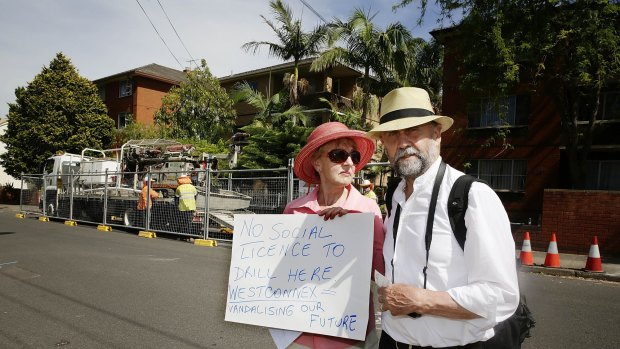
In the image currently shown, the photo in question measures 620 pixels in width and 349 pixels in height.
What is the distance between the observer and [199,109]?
89.6 feet

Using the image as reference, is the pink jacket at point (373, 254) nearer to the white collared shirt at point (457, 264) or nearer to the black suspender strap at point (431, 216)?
the white collared shirt at point (457, 264)

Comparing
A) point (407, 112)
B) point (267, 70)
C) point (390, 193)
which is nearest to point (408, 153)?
point (407, 112)

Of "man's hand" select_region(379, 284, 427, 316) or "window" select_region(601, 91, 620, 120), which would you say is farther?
"window" select_region(601, 91, 620, 120)

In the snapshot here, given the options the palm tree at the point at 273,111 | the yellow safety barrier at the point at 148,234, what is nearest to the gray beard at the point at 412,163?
the yellow safety barrier at the point at 148,234

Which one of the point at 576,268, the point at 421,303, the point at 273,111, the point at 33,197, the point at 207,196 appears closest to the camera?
the point at 421,303

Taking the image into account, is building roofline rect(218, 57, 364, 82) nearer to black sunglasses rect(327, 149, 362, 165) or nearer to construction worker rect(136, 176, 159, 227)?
construction worker rect(136, 176, 159, 227)

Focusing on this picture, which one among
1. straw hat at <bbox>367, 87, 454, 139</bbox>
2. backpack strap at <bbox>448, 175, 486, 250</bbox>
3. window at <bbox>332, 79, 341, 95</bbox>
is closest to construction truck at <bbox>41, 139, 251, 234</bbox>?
straw hat at <bbox>367, 87, 454, 139</bbox>

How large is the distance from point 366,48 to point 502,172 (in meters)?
8.04

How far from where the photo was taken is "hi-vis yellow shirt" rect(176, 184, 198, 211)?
11367mm

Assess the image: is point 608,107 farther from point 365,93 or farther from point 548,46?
point 365,93

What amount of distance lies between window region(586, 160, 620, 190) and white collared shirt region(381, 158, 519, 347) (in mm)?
20000

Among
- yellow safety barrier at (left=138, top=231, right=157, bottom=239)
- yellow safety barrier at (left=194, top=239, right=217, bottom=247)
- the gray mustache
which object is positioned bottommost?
yellow safety barrier at (left=138, top=231, right=157, bottom=239)

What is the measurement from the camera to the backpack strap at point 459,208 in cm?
163

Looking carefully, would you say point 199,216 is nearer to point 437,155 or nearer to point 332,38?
point 437,155
